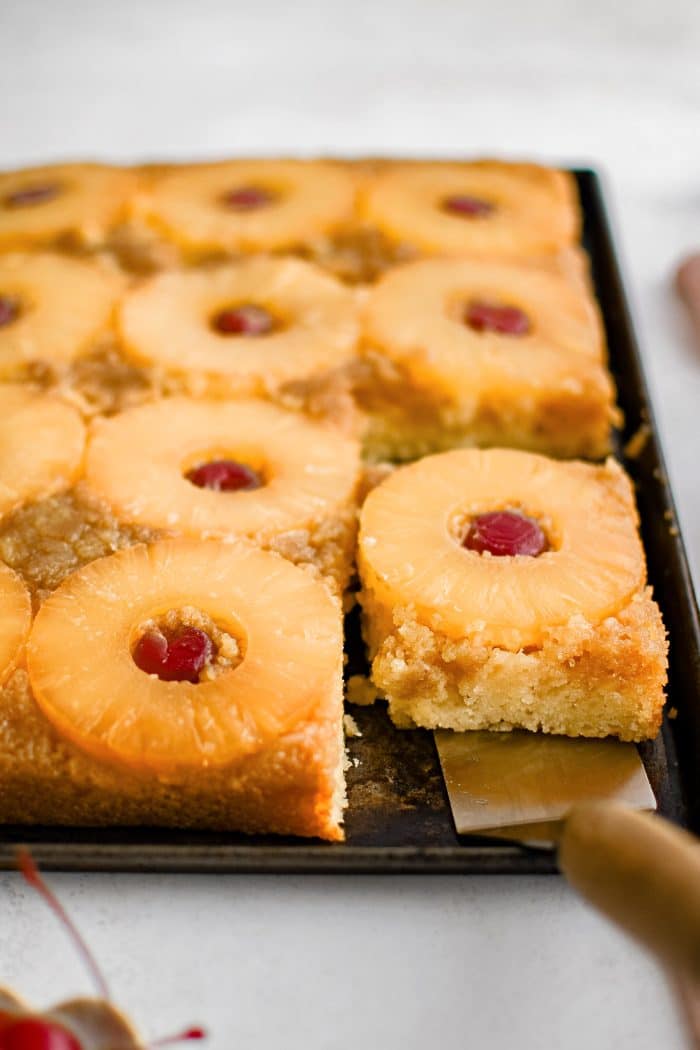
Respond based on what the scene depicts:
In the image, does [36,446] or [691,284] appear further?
[691,284]

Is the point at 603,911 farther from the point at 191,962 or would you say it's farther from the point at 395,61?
the point at 395,61

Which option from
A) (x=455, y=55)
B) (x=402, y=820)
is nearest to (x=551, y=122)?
(x=455, y=55)

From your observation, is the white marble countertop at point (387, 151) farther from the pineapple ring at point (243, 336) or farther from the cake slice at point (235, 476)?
the pineapple ring at point (243, 336)

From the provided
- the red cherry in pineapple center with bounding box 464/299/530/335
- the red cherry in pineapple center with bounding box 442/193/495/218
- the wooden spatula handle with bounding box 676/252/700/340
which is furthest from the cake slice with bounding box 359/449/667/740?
the wooden spatula handle with bounding box 676/252/700/340

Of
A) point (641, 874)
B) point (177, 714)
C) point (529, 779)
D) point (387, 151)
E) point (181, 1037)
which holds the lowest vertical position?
point (387, 151)

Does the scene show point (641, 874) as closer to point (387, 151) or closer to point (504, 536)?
point (504, 536)

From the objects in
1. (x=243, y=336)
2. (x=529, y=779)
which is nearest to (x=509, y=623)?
(x=529, y=779)
